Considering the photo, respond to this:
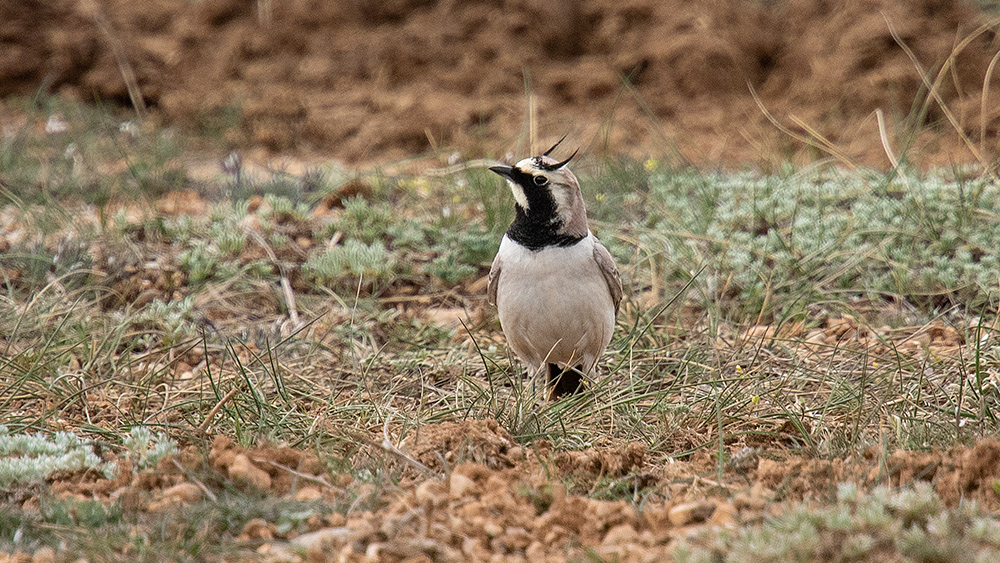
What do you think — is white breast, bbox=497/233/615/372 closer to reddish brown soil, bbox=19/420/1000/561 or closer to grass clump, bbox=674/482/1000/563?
reddish brown soil, bbox=19/420/1000/561

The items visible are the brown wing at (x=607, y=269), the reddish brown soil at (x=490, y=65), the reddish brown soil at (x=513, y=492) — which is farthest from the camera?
the reddish brown soil at (x=490, y=65)

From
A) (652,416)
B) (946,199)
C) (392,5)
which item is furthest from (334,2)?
(652,416)

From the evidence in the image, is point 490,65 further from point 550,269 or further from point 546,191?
point 550,269

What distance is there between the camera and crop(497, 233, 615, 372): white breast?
4.44 metres

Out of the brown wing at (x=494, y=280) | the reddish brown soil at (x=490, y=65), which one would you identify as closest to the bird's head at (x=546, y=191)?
the brown wing at (x=494, y=280)

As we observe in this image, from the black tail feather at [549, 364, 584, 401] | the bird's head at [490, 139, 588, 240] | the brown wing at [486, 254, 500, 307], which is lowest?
the black tail feather at [549, 364, 584, 401]

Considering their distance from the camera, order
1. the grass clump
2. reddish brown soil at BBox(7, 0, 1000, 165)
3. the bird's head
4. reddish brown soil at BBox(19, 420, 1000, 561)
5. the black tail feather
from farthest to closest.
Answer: reddish brown soil at BBox(7, 0, 1000, 165) < the black tail feather < the bird's head < reddish brown soil at BBox(19, 420, 1000, 561) < the grass clump

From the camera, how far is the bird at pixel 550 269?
445 centimetres

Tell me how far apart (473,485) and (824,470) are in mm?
1155

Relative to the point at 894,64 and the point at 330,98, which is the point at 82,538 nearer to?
the point at 330,98

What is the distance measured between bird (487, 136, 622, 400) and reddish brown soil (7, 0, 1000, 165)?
429 cm

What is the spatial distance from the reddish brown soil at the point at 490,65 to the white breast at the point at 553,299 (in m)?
4.33

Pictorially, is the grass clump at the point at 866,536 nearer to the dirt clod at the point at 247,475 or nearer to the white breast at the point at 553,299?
the dirt clod at the point at 247,475

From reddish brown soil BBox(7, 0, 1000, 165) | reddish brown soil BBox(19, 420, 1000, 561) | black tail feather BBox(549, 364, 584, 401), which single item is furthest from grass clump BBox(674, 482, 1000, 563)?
reddish brown soil BBox(7, 0, 1000, 165)
